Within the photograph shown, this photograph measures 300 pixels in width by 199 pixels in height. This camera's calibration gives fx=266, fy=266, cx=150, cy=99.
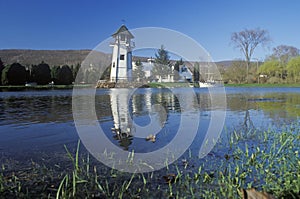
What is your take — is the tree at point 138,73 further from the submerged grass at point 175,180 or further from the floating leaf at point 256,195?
the floating leaf at point 256,195

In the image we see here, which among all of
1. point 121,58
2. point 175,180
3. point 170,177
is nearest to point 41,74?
point 121,58

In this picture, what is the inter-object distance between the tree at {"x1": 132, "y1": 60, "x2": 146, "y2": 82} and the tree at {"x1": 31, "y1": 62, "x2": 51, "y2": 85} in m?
16.1

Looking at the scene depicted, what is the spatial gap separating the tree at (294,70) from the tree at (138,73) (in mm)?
30062

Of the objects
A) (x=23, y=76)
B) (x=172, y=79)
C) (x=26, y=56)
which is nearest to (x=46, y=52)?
(x=26, y=56)

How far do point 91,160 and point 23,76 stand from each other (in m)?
44.1

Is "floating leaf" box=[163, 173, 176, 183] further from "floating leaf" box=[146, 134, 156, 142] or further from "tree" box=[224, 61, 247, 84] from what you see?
"tree" box=[224, 61, 247, 84]

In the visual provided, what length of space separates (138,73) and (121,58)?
11.5 feet

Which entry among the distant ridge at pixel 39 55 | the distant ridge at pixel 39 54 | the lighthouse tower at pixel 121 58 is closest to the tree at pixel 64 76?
the lighthouse tower at pixel 121 58

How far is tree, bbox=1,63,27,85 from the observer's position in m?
41.6

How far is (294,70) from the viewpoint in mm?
51344

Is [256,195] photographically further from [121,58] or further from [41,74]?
[41,74]

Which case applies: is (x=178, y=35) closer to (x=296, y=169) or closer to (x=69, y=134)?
(x=296, y=169)

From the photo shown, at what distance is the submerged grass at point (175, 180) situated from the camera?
3.26 meters

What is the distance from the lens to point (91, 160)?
15.4 feet
